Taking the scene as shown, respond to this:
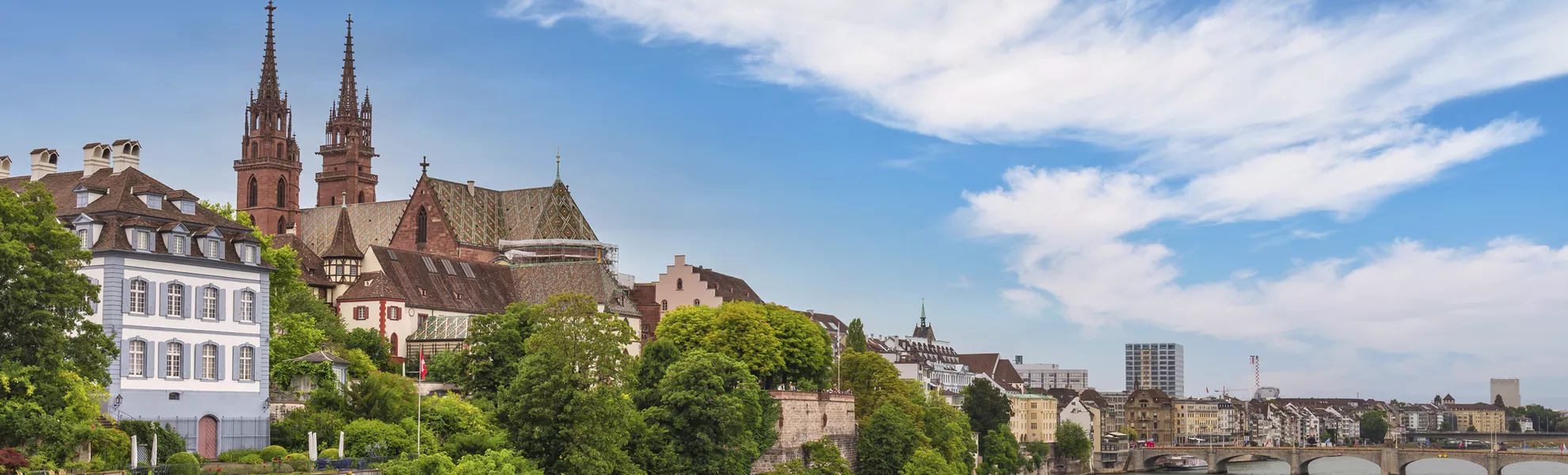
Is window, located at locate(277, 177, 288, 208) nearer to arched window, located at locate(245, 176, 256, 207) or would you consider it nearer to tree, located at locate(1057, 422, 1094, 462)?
arched window, located at locate(245, 176, 256, 207)

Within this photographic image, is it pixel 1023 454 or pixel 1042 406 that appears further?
pixel 1042 406

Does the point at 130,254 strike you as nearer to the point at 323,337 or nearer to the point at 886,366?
the point at 323,337

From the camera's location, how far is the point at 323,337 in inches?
3098

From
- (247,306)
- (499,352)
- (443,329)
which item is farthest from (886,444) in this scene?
(247,306)

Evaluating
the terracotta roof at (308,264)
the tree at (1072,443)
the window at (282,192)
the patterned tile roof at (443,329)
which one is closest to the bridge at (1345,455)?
the tree at (1072,443)

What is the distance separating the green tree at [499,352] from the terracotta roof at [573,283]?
3050 cm

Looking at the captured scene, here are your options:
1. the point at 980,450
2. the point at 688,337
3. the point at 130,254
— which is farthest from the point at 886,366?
the point at 130,254

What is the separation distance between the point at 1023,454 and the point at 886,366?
4828 cm

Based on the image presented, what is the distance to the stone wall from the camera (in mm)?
90625

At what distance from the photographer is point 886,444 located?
98375 millimetres

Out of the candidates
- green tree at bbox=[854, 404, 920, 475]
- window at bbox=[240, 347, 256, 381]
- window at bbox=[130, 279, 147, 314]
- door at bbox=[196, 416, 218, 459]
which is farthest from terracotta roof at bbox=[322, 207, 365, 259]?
window at bbox=[130, 279, 147, 314]

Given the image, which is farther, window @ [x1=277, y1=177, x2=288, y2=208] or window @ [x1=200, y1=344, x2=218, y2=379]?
window @ [x1=277, y1=177, x2=288, y2=208]

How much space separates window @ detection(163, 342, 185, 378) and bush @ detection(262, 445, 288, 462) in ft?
12.9

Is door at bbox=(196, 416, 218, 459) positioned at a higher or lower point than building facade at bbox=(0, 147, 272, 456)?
lower
